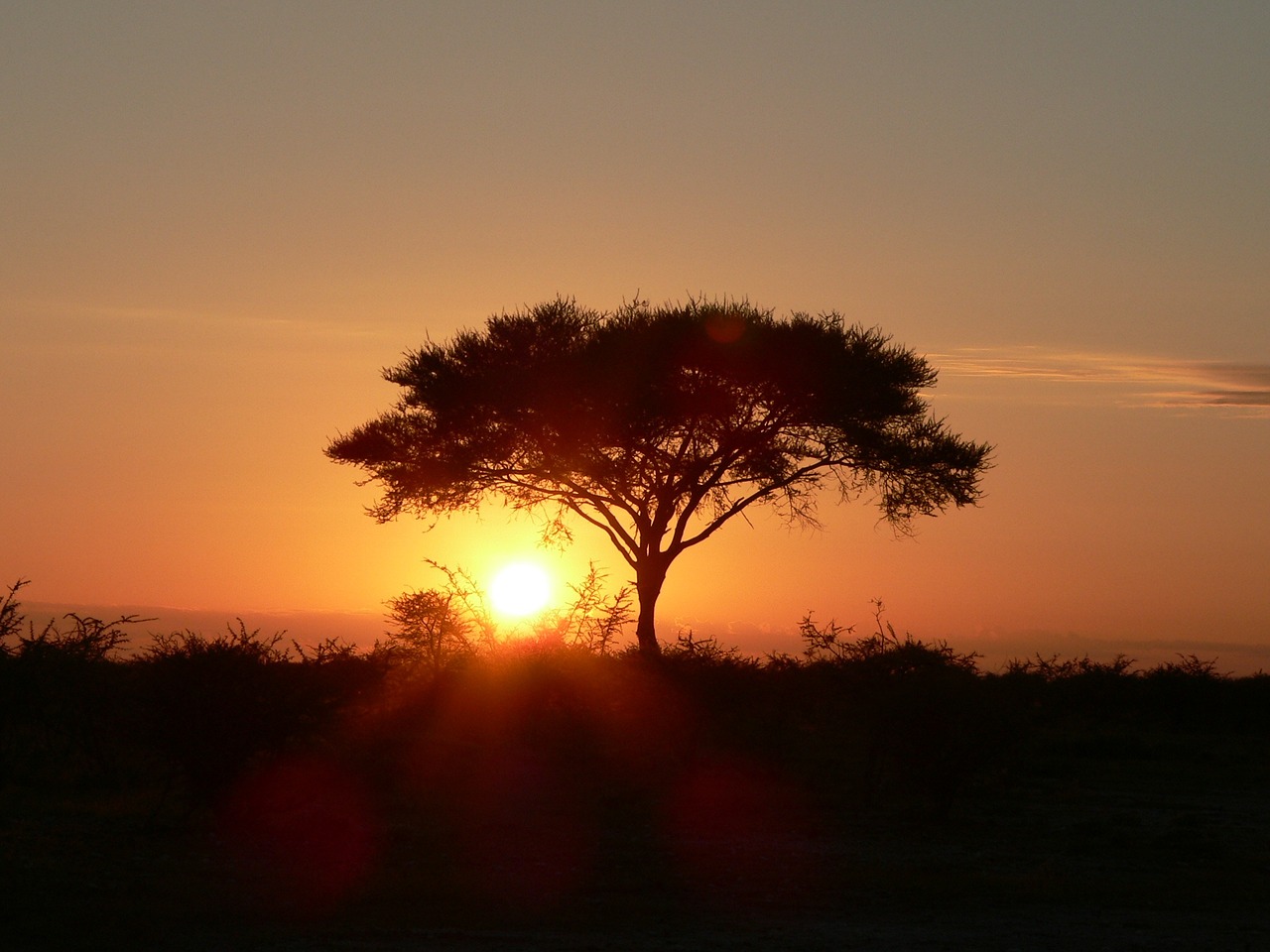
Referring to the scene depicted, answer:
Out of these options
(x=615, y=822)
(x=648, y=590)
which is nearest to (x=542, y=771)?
(x=615, y=822)

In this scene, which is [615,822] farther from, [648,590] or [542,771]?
[648,590]

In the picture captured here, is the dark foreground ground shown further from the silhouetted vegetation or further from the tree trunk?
the tree trunk

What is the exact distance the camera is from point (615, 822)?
1441 cm

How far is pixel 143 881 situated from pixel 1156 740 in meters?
19.3

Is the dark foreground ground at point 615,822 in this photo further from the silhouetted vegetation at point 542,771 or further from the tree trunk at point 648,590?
the tree trunk at point 648,590

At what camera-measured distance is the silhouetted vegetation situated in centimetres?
1143

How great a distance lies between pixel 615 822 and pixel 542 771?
3.85m

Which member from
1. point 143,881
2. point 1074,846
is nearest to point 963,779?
point 1074,846

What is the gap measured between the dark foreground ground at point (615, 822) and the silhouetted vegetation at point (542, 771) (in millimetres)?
→ 47

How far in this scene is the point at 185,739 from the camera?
13.5m

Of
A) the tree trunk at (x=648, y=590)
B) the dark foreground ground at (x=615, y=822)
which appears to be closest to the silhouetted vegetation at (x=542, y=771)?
the dark foreground ground at (x=615, y=822)

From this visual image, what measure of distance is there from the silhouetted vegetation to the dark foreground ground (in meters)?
0.05

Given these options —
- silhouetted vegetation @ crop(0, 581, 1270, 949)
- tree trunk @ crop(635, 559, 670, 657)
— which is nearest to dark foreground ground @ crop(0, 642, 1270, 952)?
silhouetted vegetation @ crop(0, 581, 1270, 949)

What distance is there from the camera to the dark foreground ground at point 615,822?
9.77 m
